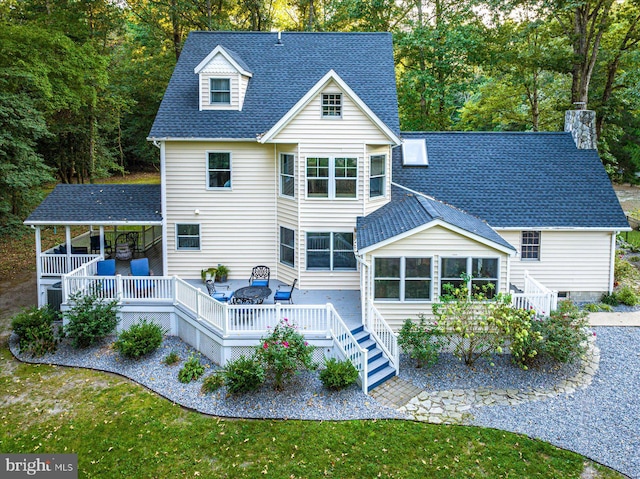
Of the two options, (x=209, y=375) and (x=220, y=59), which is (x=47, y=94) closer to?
(x=220, y=59)

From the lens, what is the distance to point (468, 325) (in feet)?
41.5

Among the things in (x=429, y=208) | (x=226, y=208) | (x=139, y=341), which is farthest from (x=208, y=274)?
(x=429, y=208)

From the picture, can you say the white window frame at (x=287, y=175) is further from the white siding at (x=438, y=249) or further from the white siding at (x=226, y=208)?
the white siding at (x=438, y=249)

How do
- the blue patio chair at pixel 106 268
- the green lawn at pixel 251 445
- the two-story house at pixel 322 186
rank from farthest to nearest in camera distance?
the blue patio chair at pixel 106 268, the two-story house at pixel 322 186, the green lawn at pixel 251 445

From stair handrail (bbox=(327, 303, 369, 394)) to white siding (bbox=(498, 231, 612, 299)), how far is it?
24.8ft

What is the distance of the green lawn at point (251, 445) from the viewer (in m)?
9.34

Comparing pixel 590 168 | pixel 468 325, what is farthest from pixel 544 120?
pixel 468 325

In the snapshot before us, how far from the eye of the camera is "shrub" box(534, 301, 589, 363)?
1251 centimetres

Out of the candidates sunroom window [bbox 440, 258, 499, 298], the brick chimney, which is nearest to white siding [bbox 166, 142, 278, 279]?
sunroom window [bbox 440, 258, 499, 298]

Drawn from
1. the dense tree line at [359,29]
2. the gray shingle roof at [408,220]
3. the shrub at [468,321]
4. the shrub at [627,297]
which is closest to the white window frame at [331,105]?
the gray shingle roof at [408,220]

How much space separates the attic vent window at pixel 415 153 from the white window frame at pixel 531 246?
14.7 feet

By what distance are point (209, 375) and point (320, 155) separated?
7701 millimetres

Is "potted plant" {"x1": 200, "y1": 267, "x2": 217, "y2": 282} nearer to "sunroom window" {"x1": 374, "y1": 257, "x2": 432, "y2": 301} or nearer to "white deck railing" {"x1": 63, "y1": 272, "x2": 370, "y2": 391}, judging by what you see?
"white deck railing" {"x1": 63, "y1": 272, "x2": 370, "y2": 391}

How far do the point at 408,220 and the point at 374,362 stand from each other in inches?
168
